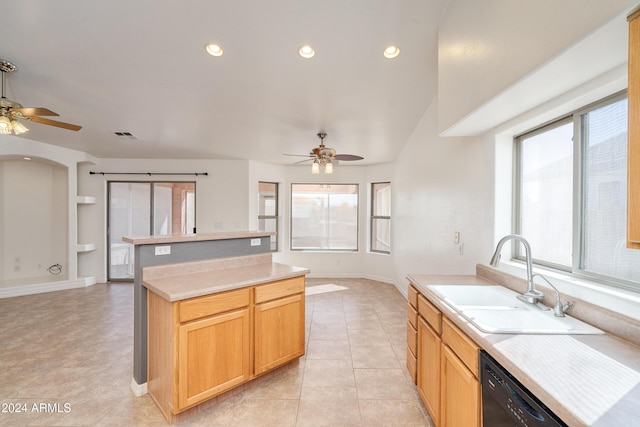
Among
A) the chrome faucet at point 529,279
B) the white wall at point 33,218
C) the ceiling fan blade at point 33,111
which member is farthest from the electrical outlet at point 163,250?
the white wall at point 33,218

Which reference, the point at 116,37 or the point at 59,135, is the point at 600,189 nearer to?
the point at 116,37

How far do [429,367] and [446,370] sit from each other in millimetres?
268

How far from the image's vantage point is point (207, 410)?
6.32 ft

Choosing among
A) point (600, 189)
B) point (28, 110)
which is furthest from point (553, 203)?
point (28, 110)

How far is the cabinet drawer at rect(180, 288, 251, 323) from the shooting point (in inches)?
68.9

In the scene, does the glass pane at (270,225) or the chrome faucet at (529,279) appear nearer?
the chrome faucet at (529,279)

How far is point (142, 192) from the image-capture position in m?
5.49

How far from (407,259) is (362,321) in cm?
134

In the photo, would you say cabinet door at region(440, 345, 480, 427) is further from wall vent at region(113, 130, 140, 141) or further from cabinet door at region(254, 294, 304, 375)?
wall vent at region(113, 130, 140, 141)

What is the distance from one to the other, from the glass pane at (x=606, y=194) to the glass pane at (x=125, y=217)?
6.31 metres

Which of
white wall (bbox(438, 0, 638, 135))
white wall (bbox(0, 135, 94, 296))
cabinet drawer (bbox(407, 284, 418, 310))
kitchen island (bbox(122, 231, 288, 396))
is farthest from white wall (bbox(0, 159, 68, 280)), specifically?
white wall (bbox(438, 0, 638, 135))

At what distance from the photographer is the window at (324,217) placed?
600cm

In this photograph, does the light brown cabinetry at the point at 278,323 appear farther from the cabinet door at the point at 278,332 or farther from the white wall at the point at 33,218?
the white wall at the point at 33,218

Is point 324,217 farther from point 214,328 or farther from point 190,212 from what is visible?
point 214,328
